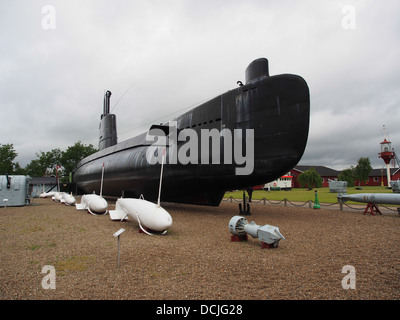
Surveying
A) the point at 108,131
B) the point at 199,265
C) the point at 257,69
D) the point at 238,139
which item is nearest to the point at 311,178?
the point at 108,131

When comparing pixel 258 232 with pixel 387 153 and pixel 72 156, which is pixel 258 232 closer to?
pixel 387 153

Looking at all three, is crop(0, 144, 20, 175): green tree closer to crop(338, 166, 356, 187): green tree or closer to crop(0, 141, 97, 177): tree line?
crop(0, 141, 97, 177): tree line

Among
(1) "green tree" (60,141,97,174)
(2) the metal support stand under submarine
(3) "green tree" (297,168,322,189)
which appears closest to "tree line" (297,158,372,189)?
(3) "green tree" (297,168,322,189)

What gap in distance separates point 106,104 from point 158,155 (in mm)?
13776

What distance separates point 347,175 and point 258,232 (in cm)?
4870

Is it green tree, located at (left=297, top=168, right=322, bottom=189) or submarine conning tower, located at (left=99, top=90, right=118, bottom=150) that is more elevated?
submarine conning tower, located at (left=99, top=90, right=118, bottom=150)

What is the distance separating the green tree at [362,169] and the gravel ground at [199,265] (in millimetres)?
51102

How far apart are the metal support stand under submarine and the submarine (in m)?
2.74

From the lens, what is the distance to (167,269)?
4023mm

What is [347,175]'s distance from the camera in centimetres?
4609

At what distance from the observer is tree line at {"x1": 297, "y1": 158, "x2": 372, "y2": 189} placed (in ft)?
139
